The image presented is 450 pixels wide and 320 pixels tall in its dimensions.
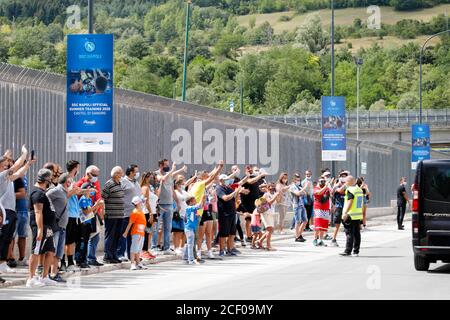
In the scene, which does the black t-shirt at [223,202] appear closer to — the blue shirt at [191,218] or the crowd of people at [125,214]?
the crowd of people at [125,214]

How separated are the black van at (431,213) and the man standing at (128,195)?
17.3 ft

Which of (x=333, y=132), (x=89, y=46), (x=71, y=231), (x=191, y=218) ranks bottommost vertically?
(x=71, y=231)

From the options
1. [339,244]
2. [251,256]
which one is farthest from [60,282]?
[339,244]

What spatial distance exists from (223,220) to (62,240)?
695 cm

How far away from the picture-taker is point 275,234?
3716 centimetres

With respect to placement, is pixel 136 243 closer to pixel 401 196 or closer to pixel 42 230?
pixel 42 230

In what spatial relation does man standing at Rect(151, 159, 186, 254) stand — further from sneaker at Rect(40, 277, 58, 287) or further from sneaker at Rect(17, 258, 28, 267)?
sneaker at Rect(40, 277, 58, 287)

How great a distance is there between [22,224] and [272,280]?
4689 mm

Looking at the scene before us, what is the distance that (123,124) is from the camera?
93.4ft

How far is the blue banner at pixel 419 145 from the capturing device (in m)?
61.6

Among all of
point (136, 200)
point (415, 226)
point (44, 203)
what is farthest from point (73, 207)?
point (415, 226)

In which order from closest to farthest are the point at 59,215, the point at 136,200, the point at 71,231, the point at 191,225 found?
the point at 59,215 < the point at 71,231 < the point at 136,200 < the point at 191,225

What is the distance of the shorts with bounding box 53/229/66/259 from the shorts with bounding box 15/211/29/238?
1.77 meters
